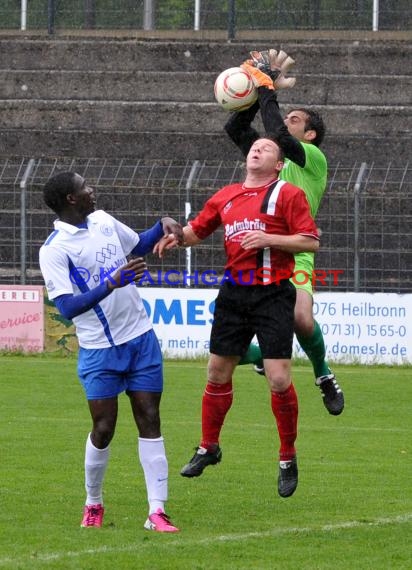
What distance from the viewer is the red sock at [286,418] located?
822 cm

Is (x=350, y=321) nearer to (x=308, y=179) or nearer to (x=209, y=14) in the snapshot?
(x=308, y=179)

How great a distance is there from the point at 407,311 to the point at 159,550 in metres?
11.8

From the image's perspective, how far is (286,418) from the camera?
27.1ft

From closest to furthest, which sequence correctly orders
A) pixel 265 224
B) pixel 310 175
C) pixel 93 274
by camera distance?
pixel 93 274, pixel 265 224, pixel 310 175

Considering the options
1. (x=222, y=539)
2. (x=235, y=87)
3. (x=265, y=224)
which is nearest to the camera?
(x=222, y=539)

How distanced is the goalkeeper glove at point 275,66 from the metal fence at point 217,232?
986cm

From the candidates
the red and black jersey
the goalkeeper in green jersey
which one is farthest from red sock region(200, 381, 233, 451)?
the goalkeeper in green jersey

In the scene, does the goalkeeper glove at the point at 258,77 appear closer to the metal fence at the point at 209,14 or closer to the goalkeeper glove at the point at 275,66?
the goalkeeper glove at the point at 275,66

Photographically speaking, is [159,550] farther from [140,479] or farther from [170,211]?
[170,211]

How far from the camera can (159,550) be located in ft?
23.2

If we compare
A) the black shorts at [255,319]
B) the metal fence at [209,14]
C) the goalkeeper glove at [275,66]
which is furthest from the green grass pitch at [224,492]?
the metal fence at [209,14]

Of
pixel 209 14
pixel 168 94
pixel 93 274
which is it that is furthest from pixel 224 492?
pixel 209 14

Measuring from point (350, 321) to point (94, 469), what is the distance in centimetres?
1131

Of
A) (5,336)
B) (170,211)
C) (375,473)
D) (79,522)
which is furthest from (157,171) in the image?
(79,522)
